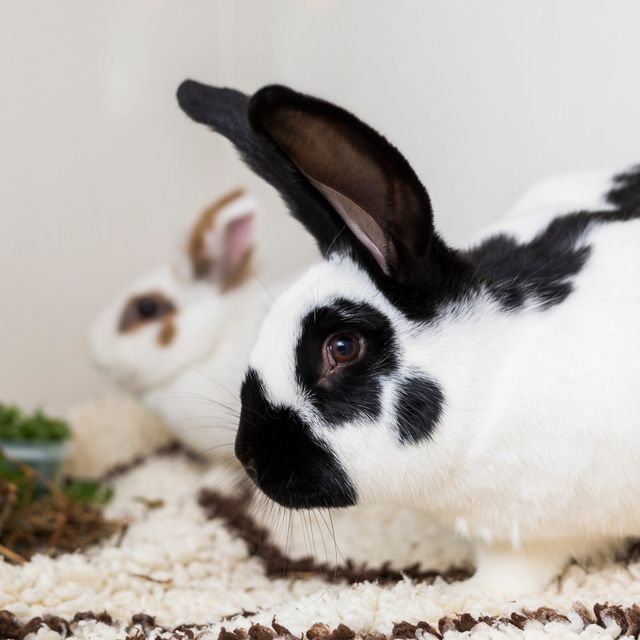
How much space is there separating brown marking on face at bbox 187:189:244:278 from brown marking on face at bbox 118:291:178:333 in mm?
86

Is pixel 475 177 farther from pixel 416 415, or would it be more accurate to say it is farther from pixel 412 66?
pixel 416 415

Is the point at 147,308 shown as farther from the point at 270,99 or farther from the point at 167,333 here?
the point at 270,99

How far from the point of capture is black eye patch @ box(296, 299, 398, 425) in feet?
2.60

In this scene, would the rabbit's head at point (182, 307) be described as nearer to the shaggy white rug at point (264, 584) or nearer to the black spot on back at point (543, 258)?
the shaggy white rug at point (264, 584)

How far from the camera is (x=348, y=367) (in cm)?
80

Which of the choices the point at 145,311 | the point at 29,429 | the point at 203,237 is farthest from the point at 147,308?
the point at 29,429

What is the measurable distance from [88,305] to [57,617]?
50.4 inches

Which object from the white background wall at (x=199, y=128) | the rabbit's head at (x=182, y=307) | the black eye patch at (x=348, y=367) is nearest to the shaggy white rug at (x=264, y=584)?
the black eye patch at (x=348, y=367)

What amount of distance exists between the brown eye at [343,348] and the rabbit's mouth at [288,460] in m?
0.06

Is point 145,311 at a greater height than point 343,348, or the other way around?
point 145,311

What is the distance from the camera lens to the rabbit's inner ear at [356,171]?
0.70 metres

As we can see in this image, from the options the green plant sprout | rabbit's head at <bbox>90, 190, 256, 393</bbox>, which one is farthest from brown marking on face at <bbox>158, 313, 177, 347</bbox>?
the green plant sprout

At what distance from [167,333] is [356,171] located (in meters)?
1.06

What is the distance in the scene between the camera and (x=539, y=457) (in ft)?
2.64
